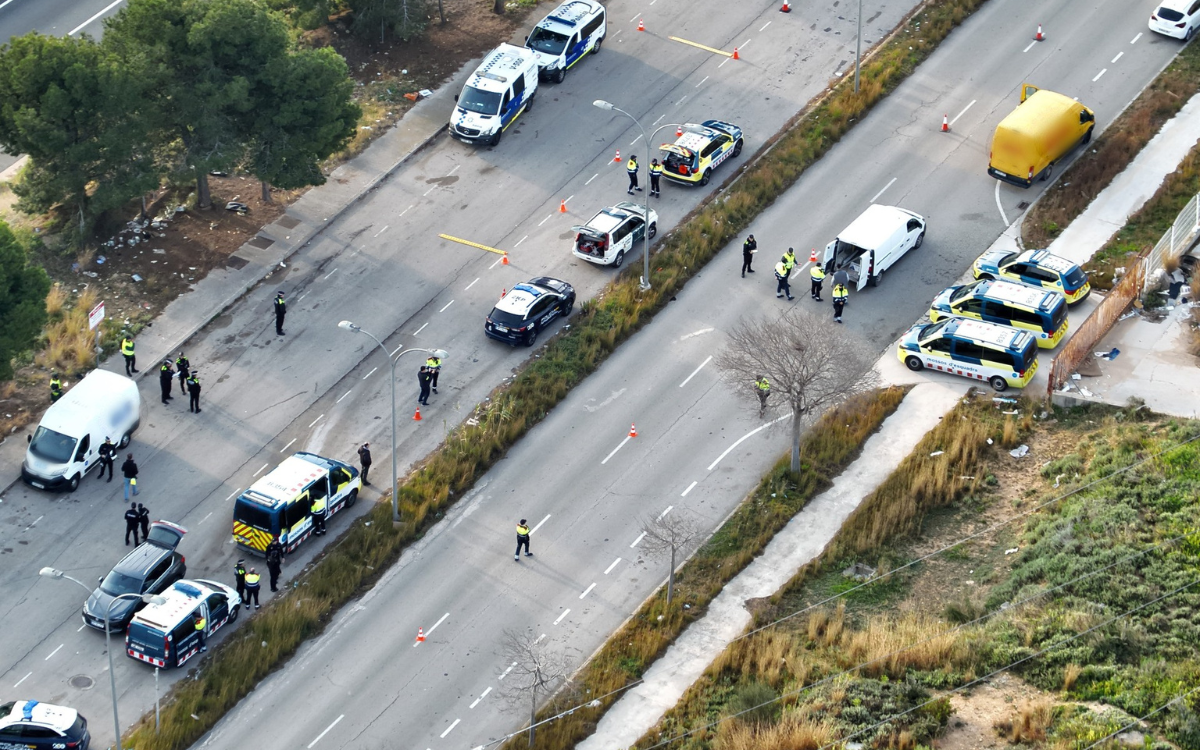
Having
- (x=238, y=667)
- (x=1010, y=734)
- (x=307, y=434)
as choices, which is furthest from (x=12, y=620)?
(x=1010, y=734)

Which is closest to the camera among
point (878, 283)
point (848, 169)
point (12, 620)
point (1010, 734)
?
point (1010, 734)

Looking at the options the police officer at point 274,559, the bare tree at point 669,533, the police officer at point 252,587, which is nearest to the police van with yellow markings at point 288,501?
the police officer at point 274,559

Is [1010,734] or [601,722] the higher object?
[1010,734]

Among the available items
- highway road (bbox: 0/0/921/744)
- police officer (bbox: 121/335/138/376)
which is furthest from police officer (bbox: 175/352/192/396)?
police officer (bbox: 121/335/138/376)

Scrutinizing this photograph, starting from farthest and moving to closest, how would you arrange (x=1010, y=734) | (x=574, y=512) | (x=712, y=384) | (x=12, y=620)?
(x=712, y=384) < (x=574, y=512) < (x=12, y=620) < (x=1010, y=734)

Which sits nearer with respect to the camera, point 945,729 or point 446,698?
point 945,729

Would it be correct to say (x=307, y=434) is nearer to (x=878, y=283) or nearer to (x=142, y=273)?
(x=142, y=273)

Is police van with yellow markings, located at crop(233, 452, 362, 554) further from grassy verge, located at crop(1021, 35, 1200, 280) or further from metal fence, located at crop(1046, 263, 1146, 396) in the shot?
grassy verge, located at crop(1021, 35, 1200, 280)
